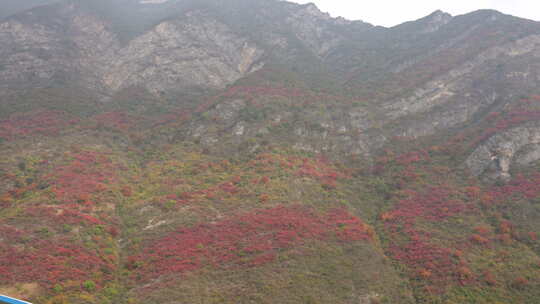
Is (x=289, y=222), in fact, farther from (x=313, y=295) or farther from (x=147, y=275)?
(x=147, y=275)

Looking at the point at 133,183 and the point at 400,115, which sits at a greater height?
the point at 400,115

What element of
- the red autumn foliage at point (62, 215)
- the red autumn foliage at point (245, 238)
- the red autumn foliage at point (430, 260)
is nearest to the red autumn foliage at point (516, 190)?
the red autumn foliage at point (430, 260)

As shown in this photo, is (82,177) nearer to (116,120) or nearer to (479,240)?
(116,120)

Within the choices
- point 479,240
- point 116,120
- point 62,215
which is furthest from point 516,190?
point 116,120

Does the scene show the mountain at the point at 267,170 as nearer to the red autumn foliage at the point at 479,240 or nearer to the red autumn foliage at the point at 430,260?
the red autumn foliage at the point at 430,260

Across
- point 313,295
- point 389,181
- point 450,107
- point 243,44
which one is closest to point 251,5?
point 243,44

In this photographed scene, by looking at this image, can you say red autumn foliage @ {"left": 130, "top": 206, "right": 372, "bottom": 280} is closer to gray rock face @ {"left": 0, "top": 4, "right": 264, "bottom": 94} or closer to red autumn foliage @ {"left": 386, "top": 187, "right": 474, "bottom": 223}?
red autumn foliage @ {"left": 386, "top": 187, "right": 474, "bottom": 223}

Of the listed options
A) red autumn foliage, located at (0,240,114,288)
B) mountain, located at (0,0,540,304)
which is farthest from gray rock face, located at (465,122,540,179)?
red autumn foliage, located at (0,240,114,288)
